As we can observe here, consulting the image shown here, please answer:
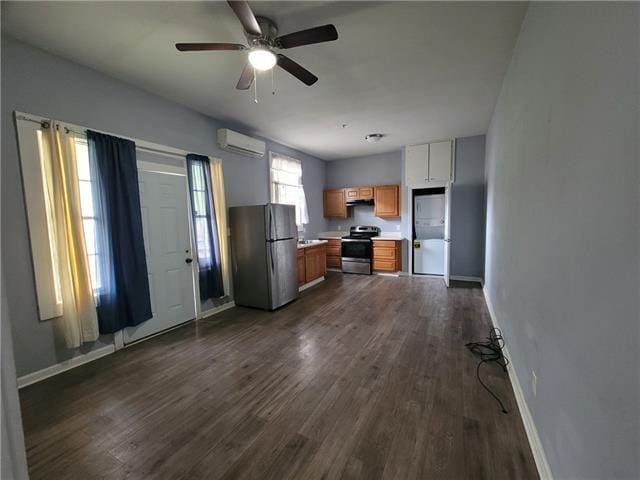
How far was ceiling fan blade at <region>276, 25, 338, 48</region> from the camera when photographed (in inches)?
71.6

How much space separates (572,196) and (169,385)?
301cm

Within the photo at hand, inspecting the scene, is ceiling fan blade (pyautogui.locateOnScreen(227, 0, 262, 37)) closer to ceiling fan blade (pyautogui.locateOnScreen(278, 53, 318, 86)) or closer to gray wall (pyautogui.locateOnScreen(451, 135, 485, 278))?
ceiling fan blade (pyautogui.locateOnScreen(278, 53, 318, 86))

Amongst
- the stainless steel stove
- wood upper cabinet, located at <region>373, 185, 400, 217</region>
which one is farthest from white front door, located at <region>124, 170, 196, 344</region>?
wood upper cabinet, located at <region>373, 185, 400, 217</region>

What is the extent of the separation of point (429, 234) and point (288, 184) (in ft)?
10.4

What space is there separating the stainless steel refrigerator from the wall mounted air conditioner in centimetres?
94

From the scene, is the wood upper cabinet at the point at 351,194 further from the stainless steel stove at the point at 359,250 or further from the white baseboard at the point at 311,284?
the white baseboard at the point at 311,284

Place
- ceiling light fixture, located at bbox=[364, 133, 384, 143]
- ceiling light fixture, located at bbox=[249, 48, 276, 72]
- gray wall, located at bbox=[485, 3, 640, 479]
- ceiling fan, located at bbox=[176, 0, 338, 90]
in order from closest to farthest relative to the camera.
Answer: gray wall, located at bbox=[485, 3, 640, 479], ceiling fan, located at bbox=[176, 0, 338, 90], ceiling light fixture, located at bbox=[249, 48, 276, 72], ceiling light fixture, located at bbox=[364, 133, 384, 143]

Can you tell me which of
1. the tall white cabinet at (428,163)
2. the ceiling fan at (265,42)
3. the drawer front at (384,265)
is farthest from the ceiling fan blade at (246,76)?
the drawer front at (384,265)

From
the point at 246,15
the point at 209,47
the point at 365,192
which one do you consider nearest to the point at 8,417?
the point at 246,15

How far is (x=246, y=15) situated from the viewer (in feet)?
5.64

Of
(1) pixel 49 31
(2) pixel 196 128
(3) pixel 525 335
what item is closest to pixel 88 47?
(1) pixel 49 31

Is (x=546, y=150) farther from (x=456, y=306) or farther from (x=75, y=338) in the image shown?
(x=75, y=338)

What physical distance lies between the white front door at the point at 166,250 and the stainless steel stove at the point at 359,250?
359cm

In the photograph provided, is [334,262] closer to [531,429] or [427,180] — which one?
[427,180]
